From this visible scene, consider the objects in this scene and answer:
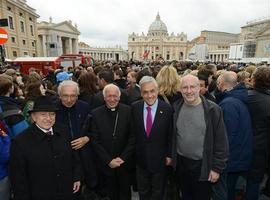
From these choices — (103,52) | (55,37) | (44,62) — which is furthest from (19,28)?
(103,52)

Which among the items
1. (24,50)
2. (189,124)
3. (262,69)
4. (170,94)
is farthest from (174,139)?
(24,50)

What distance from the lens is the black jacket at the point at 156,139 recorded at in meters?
3.34

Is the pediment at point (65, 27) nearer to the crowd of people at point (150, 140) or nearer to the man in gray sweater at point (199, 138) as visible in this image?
the crowd of people at point (150, 140)

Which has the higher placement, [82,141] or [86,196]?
[82,141]

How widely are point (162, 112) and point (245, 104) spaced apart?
1.42 m

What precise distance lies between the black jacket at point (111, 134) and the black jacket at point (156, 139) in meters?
0.17

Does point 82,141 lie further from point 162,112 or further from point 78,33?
point 78,33

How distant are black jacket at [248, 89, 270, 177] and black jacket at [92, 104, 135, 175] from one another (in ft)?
6.64

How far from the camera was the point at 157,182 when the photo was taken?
11.5ft

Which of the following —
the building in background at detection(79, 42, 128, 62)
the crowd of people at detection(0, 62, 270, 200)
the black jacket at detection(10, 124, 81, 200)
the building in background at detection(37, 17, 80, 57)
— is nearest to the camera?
the black jacket at detection(10, 124, 81, 200)

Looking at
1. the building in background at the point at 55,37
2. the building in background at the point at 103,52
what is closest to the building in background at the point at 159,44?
the building in background at the point at 103,52

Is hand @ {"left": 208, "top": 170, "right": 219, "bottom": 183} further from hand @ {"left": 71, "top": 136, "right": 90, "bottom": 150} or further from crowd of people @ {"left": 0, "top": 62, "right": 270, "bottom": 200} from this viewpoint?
hand @ {"left": 71, "top": 136, "right": 90, "bottom": 150}

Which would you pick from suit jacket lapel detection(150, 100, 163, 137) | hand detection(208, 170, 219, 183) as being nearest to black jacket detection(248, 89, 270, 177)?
hand detection(208, 170, 219, 183)

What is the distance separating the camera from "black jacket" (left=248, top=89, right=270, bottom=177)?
3395mm
